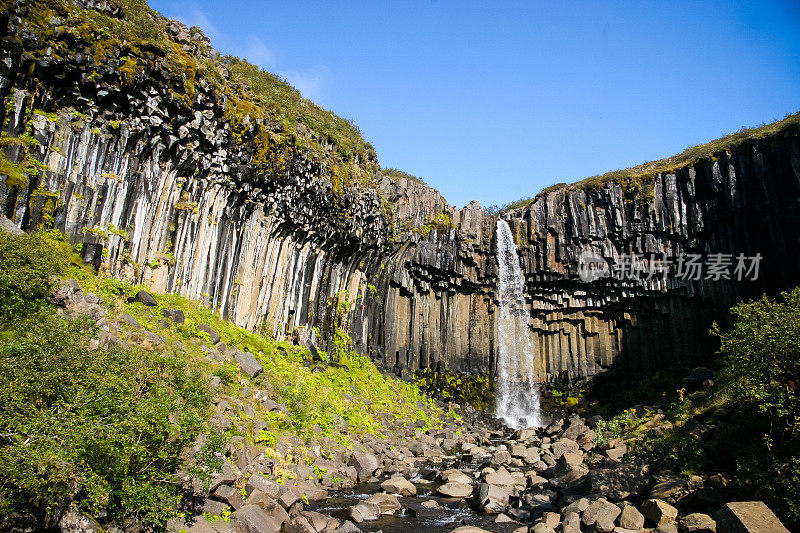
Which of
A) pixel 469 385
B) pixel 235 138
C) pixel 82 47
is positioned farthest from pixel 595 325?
pixel 82 47

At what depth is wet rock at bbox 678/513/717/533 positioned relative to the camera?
8641 millimetres

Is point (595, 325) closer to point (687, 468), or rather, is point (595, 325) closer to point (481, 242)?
point (481, 242)

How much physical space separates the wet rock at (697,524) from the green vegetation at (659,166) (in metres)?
26.4

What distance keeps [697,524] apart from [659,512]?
0.70m

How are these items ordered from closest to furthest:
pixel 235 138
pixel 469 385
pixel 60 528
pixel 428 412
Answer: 1. pixel 60 528
2. pixel 235 138
3. pixel 428 412
4. pixel 469 385

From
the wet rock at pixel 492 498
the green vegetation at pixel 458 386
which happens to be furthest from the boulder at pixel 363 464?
the green vegetation at pixel 458 386

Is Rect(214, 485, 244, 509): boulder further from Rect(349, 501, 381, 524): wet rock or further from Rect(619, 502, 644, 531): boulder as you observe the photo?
Rect(619, 502, 644, 531): boulder

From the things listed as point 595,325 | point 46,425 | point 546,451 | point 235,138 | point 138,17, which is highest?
point 138,17

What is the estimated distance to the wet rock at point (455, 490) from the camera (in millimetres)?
13336

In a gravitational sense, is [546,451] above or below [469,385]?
below

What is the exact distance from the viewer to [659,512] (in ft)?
30.7

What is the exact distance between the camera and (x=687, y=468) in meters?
11.4

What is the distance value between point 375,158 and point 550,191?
1361 cm

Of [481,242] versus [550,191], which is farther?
[550,191]
